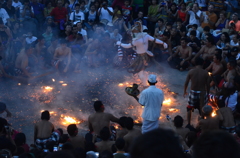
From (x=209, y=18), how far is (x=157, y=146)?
34.2 ft

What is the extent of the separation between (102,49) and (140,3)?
2.92 meters

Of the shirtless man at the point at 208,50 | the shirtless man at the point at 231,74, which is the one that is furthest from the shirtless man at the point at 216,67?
the shirtless man at the point at 208,50

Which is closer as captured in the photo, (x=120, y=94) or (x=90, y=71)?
(x=120, y=94)

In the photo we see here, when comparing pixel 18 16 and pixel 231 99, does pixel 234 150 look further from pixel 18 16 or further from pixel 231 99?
pixel 18 16

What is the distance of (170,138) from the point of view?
5.46 feet

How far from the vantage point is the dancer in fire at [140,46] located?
7851 millimetres

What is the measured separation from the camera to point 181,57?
10258 millimetres

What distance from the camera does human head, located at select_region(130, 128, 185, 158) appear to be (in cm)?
161

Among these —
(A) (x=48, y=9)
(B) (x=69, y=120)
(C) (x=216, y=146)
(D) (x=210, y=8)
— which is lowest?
(B) (x=69, y=120)

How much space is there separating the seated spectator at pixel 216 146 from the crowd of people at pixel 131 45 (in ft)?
10.2

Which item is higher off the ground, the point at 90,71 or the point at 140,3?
the point at 140,3

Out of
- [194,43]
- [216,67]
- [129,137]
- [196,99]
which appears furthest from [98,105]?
[194,43]

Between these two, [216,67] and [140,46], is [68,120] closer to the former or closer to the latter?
[140,46]

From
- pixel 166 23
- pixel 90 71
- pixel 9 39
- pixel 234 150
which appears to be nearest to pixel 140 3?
pixel 166 23
